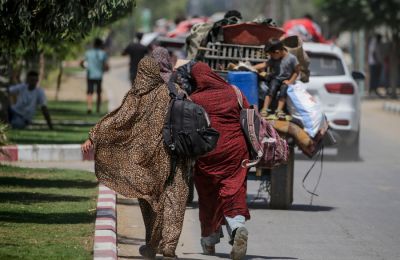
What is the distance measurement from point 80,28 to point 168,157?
3.04 metres

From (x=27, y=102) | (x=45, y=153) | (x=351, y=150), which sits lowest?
(x=351, y=150)

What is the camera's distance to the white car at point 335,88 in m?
18.6

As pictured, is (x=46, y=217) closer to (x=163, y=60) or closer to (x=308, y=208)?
(x=163, y=60)

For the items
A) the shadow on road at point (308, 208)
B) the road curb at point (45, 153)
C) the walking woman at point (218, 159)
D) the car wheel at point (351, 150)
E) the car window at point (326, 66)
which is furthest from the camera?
the car wheel at point (351, 150)

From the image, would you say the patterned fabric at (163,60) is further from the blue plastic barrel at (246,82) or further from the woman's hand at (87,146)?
the blue plastic barrel at (246,82)

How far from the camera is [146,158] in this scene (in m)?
9.34

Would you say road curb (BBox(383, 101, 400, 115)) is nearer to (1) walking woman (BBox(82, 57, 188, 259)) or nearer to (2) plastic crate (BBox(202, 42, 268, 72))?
(2) plastic crate (BBox(202, 42, 268, 72))

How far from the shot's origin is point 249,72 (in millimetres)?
12438

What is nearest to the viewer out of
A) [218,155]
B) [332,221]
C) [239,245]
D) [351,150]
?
[239,245]

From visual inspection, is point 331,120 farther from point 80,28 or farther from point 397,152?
point 80,28

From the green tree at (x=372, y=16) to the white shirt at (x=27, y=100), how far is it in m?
16.9

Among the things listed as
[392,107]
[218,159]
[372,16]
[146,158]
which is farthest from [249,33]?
[372,16]

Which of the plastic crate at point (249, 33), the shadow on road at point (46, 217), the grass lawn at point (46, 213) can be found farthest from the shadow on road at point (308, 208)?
the shadow on road at point (46, 217)

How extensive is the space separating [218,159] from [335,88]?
359 inches
